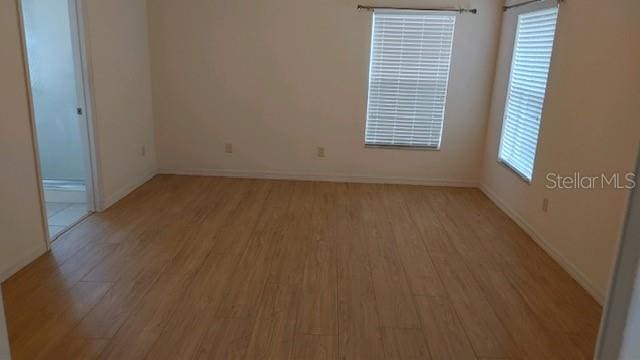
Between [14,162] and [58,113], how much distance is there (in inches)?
71.4

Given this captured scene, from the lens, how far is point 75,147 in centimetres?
469

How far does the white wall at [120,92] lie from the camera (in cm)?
407

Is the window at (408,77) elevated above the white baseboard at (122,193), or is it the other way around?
the window at (408,77)

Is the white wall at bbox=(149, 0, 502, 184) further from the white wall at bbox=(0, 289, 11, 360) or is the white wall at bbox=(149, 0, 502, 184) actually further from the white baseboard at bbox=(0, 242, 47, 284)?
the white wall at bbox=(0, 289, 11, 360)

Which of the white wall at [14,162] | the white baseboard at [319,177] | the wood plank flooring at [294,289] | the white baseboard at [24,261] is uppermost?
the white wall at [14,162]

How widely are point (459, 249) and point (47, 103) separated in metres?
4.22

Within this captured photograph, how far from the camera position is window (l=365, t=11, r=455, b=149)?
197 inches

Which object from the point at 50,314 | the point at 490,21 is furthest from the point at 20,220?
the point at 490,21

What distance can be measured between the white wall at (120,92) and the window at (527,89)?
3919mm

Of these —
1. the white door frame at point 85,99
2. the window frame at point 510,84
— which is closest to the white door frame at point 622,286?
the window frame at point 510,84

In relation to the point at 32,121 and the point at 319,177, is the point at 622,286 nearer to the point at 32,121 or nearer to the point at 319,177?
the point at 32,121

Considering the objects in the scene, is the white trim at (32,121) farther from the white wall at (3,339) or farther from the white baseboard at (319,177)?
the white wall at (3,339)

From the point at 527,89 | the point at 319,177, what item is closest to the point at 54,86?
the point at 319,177

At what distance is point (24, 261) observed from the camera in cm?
310
